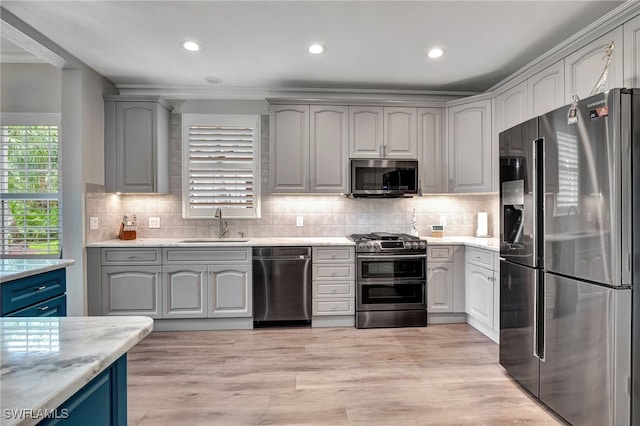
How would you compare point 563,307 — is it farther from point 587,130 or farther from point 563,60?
point 563,60

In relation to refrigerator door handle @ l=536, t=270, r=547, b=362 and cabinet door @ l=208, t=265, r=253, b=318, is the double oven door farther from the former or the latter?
refrigerator door handle @ l=536, t=270, r=547, b=362

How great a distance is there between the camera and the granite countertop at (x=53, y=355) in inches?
24.8

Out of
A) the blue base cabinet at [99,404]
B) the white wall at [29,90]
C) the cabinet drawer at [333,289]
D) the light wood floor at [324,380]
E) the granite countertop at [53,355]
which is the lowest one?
the light wood floor at [324,380]

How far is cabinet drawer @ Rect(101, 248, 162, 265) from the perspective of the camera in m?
3.28

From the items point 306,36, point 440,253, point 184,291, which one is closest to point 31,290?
point 184,291

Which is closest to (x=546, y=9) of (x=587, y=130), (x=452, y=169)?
(x=587, y=130)

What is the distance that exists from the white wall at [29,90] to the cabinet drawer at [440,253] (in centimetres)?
417

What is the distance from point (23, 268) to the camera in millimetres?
1976

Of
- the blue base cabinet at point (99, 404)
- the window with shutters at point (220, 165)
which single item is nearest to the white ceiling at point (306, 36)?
the window with shutters at point (220, 165)

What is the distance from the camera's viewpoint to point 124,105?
139 inches

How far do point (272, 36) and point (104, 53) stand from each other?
1.57m

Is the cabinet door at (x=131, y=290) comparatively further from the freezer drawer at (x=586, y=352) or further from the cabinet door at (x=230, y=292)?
the freezer drawer at (x=586, y=352)

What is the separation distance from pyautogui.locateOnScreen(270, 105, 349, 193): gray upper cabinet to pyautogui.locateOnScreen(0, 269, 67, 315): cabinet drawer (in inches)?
79.7

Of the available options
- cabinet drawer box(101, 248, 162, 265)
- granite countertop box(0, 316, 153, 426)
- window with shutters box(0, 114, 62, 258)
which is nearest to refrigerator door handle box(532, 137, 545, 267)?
granite countertop box(0, 316, 153, 426)
